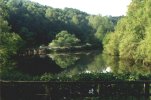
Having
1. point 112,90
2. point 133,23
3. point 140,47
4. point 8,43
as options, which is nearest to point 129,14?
point 133,23

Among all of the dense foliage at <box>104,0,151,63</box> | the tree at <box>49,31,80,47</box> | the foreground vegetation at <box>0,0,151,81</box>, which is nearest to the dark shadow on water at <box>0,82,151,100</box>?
the foreground vegetation at <box>0,0,151,81</box>

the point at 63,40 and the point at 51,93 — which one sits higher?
→ the point at 63,40

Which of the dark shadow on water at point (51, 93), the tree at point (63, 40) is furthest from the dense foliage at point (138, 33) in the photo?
the tree at point (63, 40)

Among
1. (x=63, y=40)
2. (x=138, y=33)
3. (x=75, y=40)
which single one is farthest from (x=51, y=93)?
(x=75, y=40)

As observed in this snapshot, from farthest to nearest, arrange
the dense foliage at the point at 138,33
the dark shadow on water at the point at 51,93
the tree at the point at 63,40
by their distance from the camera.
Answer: the tree at the point at 63,40 < the dense foliage at the point at 138,33 < the dark shadow on water at the point at 51,93

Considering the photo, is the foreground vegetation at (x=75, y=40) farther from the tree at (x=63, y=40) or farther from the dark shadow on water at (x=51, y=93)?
the dark shadow on water at (x=51, y=93)

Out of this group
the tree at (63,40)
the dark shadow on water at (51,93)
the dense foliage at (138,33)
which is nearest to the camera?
the dark shadow on water at (51,93)

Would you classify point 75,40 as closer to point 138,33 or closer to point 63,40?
point 63,40

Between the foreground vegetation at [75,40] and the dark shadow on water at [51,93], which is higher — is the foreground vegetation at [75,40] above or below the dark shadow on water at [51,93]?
above

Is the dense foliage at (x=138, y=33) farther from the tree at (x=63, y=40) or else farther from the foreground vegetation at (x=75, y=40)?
the tree at (x=63, y=40)

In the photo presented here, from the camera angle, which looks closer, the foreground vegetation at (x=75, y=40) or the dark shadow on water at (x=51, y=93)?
the dark shadow on water at (x=51, y=93)

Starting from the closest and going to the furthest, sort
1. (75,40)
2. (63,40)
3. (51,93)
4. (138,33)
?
1. (51,93)
2. (138,33)
3. (63,40)
4. (75,40)

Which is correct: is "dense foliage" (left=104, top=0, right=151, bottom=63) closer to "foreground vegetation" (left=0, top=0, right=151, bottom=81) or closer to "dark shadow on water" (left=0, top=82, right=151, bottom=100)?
"foreground vegetation" (left=0, top=0, right=151, bottom=81)

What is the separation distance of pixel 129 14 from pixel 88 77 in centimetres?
7413
